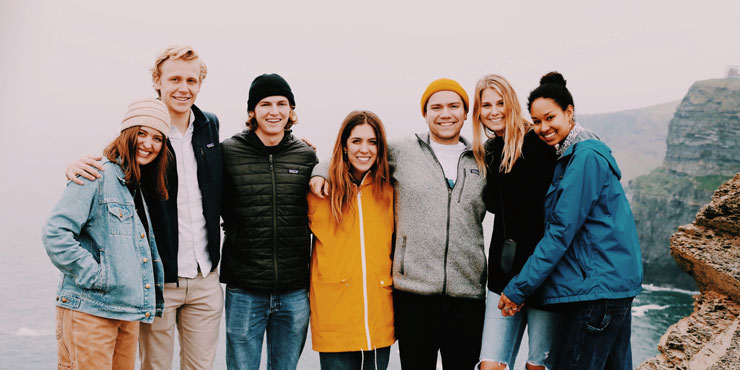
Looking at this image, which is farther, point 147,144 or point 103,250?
point 147,144

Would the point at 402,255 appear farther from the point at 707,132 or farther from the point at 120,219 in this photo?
the point at 707,132

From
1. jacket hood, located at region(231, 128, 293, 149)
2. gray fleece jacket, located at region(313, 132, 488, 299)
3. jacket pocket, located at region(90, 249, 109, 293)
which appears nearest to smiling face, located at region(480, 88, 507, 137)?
gray fleece jacket, located at region(313, 132, 488, 299)

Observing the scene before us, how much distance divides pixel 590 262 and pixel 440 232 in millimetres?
1270

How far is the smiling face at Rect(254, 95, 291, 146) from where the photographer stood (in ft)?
15.0

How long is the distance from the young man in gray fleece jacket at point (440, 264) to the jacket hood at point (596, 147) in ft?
2.94

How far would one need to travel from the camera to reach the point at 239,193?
4480 millimetres

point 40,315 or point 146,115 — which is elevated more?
point 146,115

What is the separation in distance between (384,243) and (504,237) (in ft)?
3.64

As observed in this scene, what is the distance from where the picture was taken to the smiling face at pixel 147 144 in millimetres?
3850

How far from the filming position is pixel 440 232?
433cm

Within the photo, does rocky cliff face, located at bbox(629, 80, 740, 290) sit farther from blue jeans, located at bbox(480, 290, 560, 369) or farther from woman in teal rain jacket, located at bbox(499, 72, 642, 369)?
woman in teal rain jacket, located at bbox(499, 72, 642, 369)

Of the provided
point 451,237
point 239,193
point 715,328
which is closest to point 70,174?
point 239,193

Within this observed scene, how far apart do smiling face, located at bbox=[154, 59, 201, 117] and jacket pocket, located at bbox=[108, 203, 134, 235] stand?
3.56 ft

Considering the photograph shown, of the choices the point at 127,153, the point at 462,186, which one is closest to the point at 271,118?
the point at 127,153
